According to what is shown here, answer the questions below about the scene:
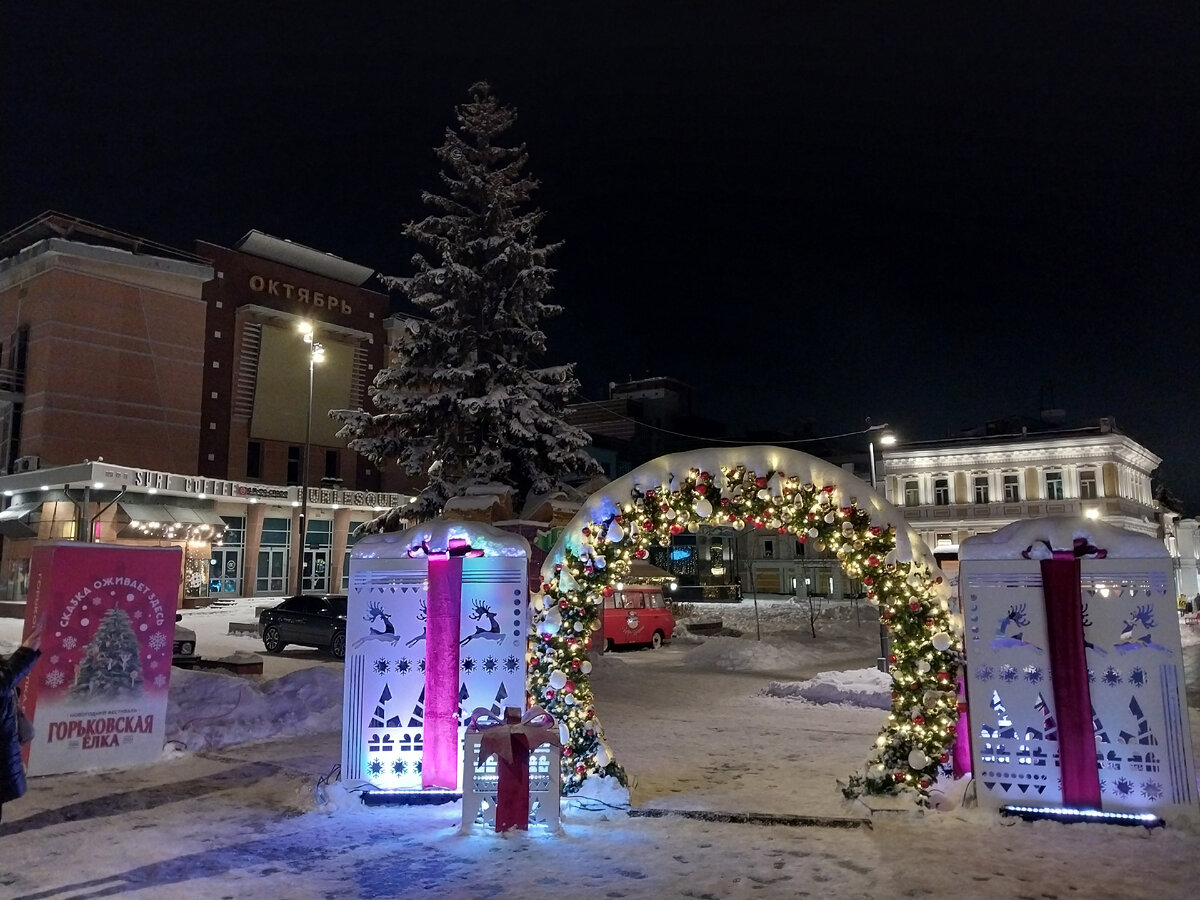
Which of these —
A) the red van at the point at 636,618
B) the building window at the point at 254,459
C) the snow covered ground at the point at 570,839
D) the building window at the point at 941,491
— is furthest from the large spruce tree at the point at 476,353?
the building window at the point at 941,491

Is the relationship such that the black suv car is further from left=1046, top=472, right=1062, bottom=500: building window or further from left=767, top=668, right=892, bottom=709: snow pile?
left=1046, top=472, right=1062, bottom=500: building window

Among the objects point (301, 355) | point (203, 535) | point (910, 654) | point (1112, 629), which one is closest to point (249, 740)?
point (910, 654)

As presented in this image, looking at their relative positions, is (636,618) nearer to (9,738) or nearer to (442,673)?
(442,673)

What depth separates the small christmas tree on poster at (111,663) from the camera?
9.91 meters

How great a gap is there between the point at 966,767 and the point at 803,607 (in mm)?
39537

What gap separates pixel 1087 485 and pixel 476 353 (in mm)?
41797

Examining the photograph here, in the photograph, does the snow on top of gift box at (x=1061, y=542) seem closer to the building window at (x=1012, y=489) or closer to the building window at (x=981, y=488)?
the building window at (x=1012, y=489)

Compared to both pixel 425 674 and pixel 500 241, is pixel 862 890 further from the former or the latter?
pixel 500 241

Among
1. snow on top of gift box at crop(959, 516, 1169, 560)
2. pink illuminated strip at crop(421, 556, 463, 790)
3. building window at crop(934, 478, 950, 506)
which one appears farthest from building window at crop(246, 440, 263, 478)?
snow on top of gift box at crop(959, 516, 1169, 560)

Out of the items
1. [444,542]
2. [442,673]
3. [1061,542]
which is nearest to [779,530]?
[1061,542]

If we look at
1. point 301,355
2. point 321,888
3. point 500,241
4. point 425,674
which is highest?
point 301,355

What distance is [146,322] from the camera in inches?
1591

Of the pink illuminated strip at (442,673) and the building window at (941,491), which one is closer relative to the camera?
the pink illuminated strip at (442,673)

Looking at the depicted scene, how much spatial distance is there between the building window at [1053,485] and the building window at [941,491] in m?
5.34
